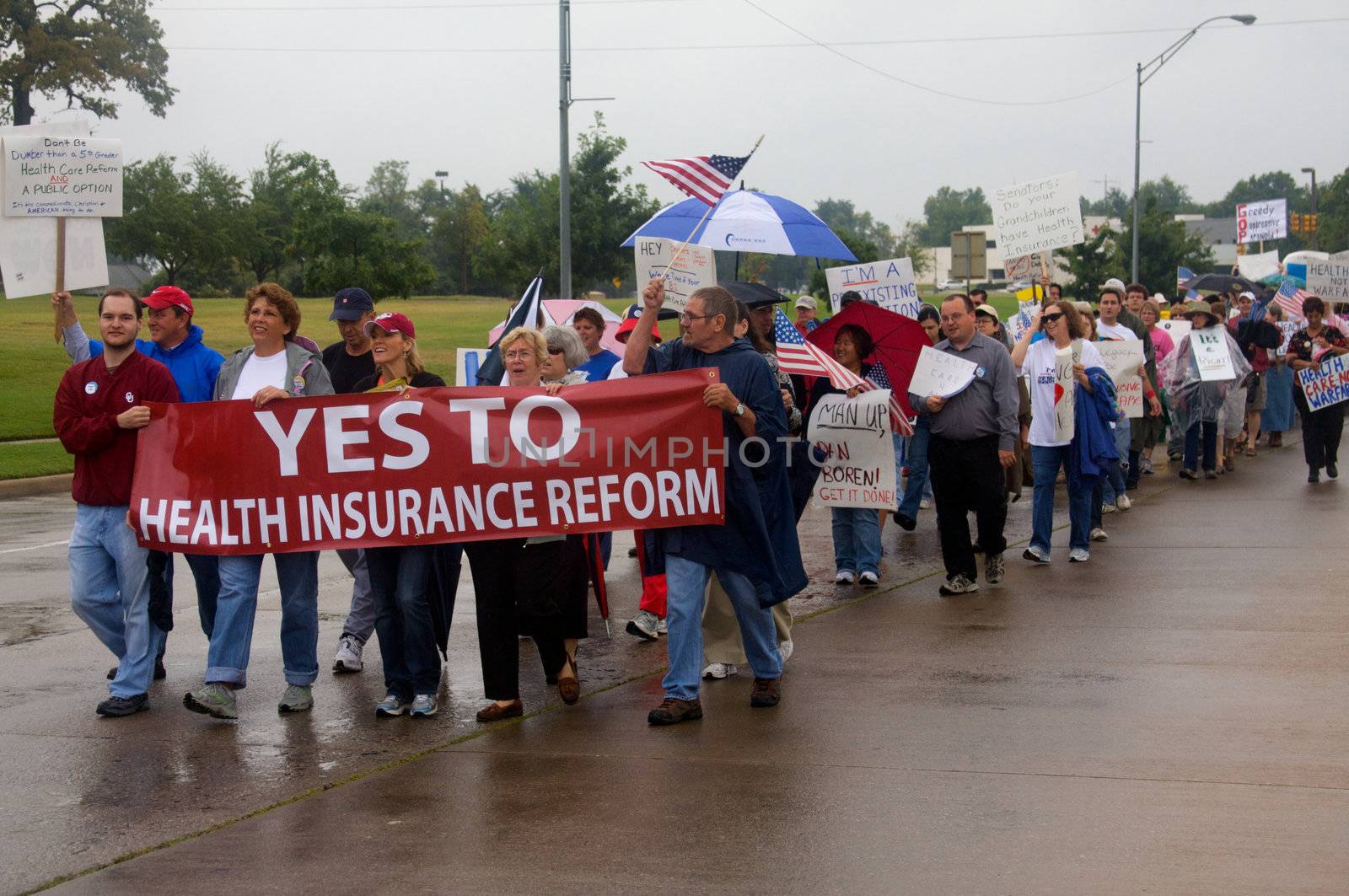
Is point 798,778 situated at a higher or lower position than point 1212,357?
lower

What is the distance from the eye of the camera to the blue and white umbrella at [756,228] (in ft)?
34.8

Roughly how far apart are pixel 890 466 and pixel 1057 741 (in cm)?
386

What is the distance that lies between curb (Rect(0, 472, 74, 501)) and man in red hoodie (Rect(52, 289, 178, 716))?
12.0 m

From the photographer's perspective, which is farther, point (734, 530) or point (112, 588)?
point (112, 588)

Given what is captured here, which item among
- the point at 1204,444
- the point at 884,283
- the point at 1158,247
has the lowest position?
the point at 1204,444

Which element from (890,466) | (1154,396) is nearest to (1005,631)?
(890,466)

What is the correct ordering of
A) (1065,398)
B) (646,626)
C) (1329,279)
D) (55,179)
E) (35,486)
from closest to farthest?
1. (55,179)
2. (646,626)
3. (1065,398)
4. (35,486)
5. (1329,279)

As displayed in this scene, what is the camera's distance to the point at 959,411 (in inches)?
381

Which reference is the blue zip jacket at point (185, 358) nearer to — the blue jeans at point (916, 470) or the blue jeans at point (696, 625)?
the blue jeans at point (696, 625)

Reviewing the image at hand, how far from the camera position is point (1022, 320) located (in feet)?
58.1

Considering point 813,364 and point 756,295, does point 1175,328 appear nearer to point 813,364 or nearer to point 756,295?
point 813,364

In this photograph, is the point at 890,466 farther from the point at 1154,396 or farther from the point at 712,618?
the point at 1154,396

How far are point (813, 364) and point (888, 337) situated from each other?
1120mm

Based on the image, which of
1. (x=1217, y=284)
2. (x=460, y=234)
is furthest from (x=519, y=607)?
(x=460, y=234)
